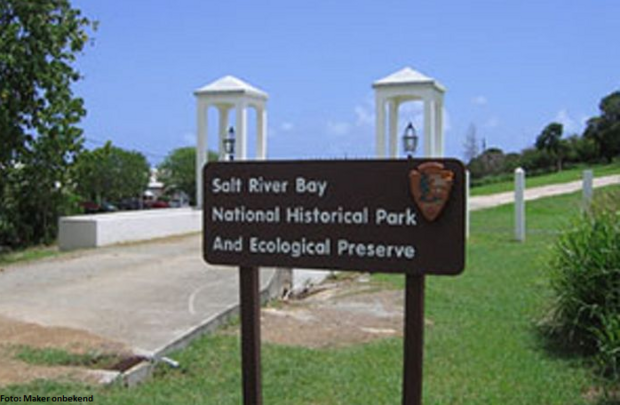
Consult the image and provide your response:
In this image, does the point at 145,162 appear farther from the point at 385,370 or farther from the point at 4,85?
the point at 385,370

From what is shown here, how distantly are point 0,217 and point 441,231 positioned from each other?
15438mm

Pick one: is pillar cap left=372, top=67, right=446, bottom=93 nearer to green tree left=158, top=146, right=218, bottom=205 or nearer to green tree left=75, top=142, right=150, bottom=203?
green tree left=75, top=142, right=150, bottom=203

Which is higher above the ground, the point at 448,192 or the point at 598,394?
the point at 448,192

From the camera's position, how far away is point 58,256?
48.5 ft

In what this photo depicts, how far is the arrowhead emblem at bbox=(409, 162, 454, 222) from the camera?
379 centimetres

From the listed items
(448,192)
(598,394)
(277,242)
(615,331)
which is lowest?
(598,394)

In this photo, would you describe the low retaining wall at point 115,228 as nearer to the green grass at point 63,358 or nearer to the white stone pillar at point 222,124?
the white stone pillar at point 222,124

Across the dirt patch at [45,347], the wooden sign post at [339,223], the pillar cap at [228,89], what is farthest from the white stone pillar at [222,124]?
the wooden sign post at [339,223]

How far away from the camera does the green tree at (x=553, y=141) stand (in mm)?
59250

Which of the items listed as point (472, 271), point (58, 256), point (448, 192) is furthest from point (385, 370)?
point (58, 256)

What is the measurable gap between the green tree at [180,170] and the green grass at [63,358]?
6393 cm

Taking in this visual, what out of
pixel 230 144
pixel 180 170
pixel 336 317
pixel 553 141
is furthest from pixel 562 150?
pixel 336 317

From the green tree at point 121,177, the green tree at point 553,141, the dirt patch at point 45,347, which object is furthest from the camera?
the green tree at point 121,177

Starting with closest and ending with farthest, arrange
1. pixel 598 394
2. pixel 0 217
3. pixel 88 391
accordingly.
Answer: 1. pixel 88 391
2. pixel 598 394
3. pixel 0 217
